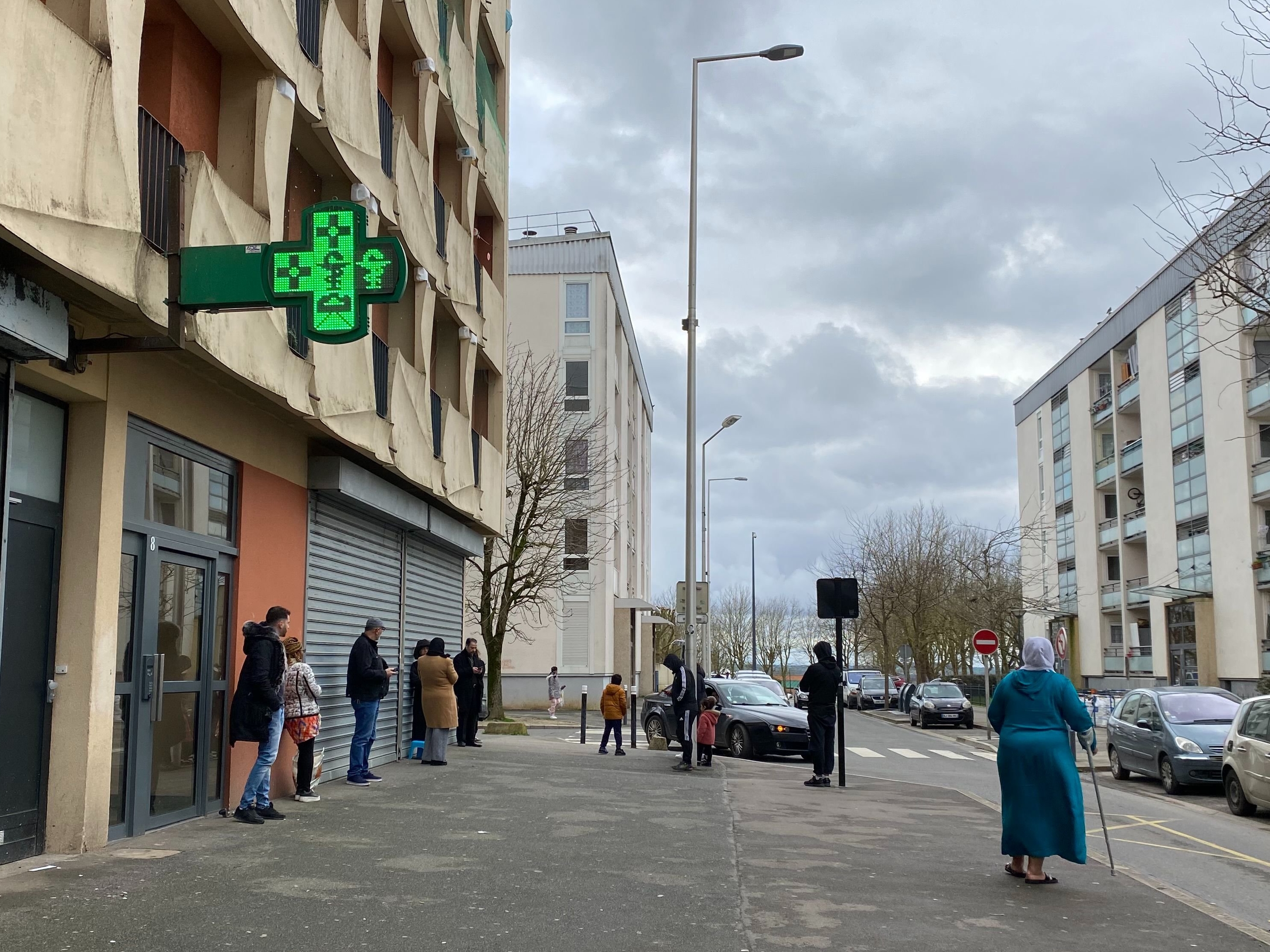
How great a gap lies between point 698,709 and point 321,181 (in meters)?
9.07

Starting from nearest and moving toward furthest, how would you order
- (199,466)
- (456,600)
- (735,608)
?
(199,466)
(456,600)
(735,608)

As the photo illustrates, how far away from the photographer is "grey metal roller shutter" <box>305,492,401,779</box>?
13.0 metres

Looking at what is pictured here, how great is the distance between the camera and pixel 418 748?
16.9 meters

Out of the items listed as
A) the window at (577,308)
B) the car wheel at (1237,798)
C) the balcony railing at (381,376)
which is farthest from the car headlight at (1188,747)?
the window at (577,308)

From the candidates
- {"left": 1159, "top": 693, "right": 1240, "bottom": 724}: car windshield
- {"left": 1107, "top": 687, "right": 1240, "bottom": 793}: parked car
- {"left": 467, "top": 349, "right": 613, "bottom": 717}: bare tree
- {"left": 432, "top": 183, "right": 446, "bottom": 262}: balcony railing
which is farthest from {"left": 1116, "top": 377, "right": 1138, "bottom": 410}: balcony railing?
{"left": 432, "top": 183, "right": 446, "bottom": 262}: balcony railing

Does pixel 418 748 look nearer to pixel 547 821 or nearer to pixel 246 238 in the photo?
pixel 547 821

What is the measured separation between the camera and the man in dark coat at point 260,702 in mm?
9688

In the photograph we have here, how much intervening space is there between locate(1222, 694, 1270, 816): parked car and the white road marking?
9.83m

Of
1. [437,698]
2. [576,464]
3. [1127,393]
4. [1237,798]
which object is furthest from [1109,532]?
[437,698]

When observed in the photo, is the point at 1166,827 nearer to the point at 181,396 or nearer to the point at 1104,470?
the point at 181,396

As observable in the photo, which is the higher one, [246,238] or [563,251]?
[563,251]

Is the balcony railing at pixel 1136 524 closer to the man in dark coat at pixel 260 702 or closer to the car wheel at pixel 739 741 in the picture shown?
the car wheel at pixel 739 741

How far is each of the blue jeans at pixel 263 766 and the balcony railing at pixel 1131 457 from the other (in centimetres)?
4858

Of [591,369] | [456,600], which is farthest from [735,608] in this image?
[456,600]
